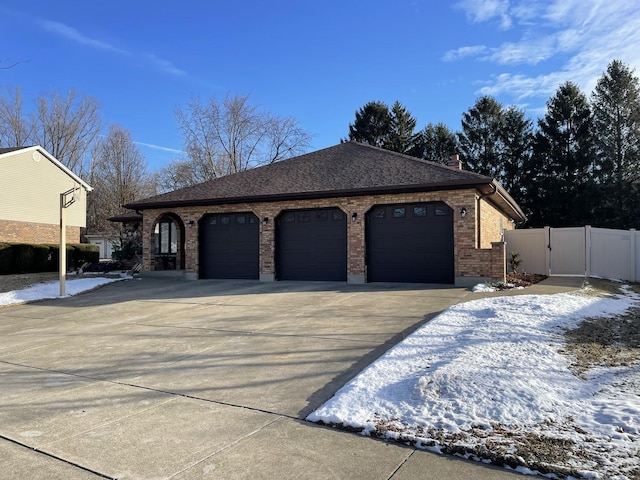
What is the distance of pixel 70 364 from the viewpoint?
19.6 feet

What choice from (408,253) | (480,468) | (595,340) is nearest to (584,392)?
(480,468)

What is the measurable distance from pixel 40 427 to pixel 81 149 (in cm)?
4302

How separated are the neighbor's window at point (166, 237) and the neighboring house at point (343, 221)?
0.17m

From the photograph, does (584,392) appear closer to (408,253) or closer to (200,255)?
(408,253)

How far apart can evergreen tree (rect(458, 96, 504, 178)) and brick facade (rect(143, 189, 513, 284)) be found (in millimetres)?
18397

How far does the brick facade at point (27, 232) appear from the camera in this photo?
79.0 ft

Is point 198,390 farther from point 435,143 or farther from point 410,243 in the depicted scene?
point 435,143

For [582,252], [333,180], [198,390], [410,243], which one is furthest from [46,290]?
[582,252]

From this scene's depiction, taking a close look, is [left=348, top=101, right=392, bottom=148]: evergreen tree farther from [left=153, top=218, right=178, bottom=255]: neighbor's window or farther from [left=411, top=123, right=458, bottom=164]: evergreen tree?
[left=153, top=218, right=178, bottom=255]: neighbor's window

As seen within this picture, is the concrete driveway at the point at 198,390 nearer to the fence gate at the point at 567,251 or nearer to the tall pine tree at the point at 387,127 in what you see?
the fence gate at the point at 567,251

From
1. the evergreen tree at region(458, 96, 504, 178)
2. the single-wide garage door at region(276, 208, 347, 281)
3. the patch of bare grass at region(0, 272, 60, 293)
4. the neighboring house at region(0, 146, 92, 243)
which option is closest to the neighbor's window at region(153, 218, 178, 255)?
the patch of bare grass at region(0, 272, 60, 293)

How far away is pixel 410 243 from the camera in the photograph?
1378 centimetres

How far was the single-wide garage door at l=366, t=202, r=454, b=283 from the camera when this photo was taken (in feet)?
43.8

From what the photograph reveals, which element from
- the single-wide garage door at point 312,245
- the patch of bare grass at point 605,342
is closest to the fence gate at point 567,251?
the patch of bare grass at point 605,342
